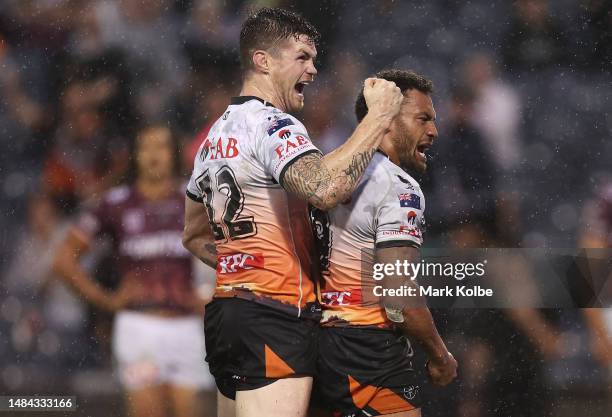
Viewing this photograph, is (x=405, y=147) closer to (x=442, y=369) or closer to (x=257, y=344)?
(x=442, y=369)

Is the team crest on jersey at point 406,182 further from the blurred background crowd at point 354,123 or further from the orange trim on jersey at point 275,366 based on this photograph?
the blurred background crowd at point 354,123

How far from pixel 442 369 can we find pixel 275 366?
673 millimetres

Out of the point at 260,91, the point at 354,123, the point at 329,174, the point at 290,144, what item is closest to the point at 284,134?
the point at 290,144

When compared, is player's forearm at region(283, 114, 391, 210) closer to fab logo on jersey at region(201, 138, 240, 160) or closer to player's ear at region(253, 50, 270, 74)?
fab logo on jersey at region(201, 138, 240, 160)

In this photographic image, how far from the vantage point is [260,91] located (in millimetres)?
2891

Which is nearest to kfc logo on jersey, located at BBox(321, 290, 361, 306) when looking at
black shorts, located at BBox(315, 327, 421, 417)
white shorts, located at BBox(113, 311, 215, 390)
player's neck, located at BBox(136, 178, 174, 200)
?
black shorts, located at BBox(315, 327, 421, 417)

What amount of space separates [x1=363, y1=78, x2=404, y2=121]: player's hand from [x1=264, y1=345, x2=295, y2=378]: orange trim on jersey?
2.79 ft

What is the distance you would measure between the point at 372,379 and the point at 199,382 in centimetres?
256

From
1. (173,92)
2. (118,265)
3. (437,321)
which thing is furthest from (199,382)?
(173,92)

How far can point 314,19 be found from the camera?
18.8ft

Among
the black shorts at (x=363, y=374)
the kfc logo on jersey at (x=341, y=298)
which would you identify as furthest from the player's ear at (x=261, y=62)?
the black shorts at (x=363, y=374)

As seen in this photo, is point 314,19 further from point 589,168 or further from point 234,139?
point 234,139

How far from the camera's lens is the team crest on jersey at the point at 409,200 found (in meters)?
2.79

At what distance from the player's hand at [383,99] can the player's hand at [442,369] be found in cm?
89
